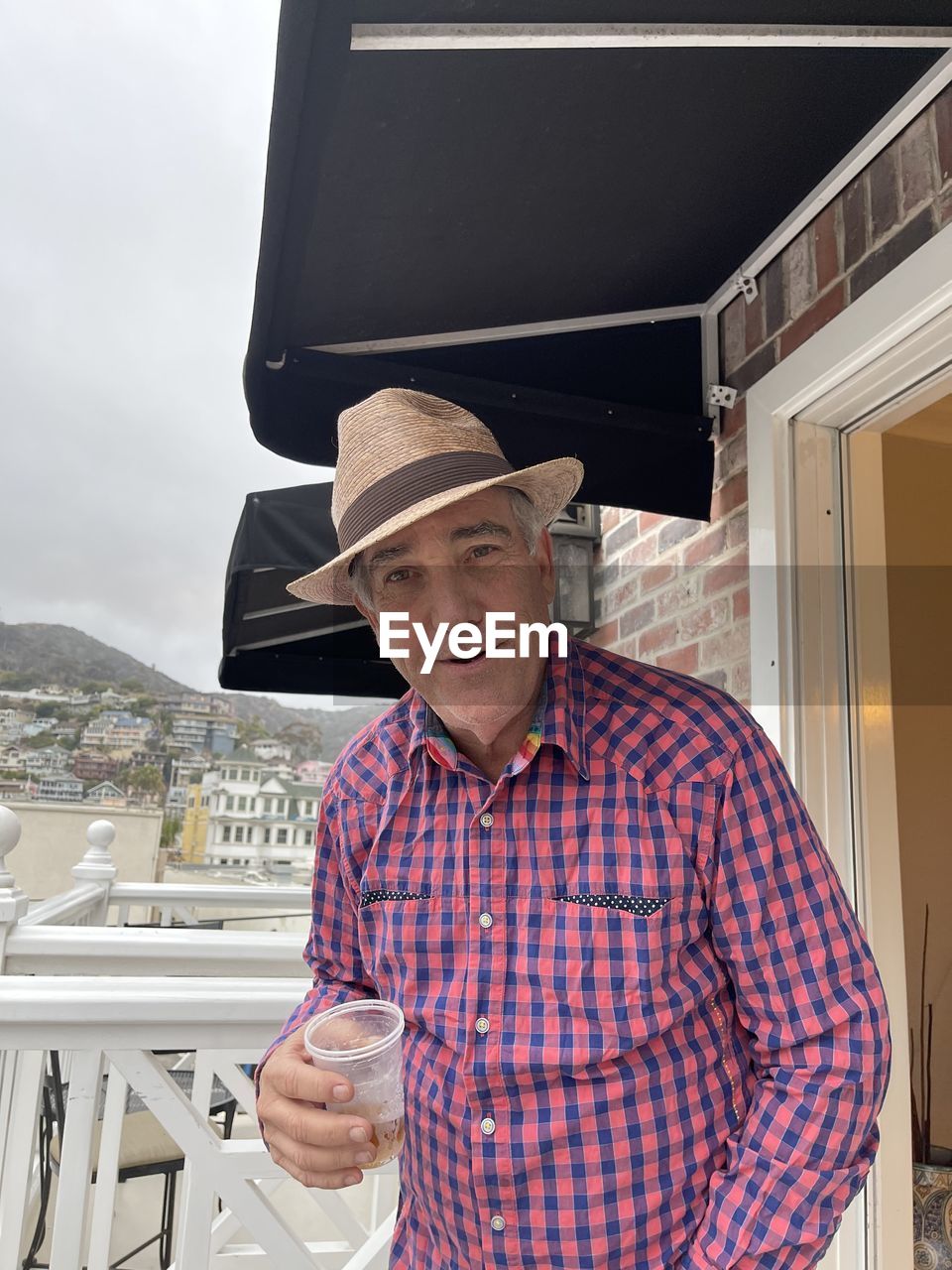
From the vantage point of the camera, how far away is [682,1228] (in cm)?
95

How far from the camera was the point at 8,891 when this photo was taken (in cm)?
218

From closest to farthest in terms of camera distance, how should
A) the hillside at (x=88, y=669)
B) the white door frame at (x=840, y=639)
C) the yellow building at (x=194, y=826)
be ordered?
the white door frame at (x=840, y=639) < the hillside at (x=88, y=669) < the yellow building at (x=194, y=826)

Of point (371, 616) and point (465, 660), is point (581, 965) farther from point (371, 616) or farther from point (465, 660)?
point (371, 616)

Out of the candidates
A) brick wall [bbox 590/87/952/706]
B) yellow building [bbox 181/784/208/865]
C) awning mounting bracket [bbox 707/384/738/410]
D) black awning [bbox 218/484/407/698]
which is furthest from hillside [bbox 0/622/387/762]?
awning mounting bracket [bbox 707/384/738/410]

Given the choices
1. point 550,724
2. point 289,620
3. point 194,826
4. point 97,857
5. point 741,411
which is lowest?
point 194,826

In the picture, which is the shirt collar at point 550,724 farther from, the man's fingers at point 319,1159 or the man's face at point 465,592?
the man's fingers at point 319,1159

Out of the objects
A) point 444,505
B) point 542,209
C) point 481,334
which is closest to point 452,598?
point 444,505

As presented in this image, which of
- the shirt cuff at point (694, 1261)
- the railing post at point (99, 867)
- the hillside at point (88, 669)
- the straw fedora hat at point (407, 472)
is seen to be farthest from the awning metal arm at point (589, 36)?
the hillside at point (88, 669)

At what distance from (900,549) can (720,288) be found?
1.31 meters

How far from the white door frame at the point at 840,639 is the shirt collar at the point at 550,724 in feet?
2.62

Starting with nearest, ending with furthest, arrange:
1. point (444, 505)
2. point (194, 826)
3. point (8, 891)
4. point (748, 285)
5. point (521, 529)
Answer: point (444, 505) → point (521, 529) → point (748, 285) → point (8, 891) → point (194, 826)

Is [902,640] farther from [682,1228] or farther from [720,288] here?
[682,1228]

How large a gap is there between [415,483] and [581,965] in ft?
2.09

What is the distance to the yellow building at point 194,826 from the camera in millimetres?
12562
